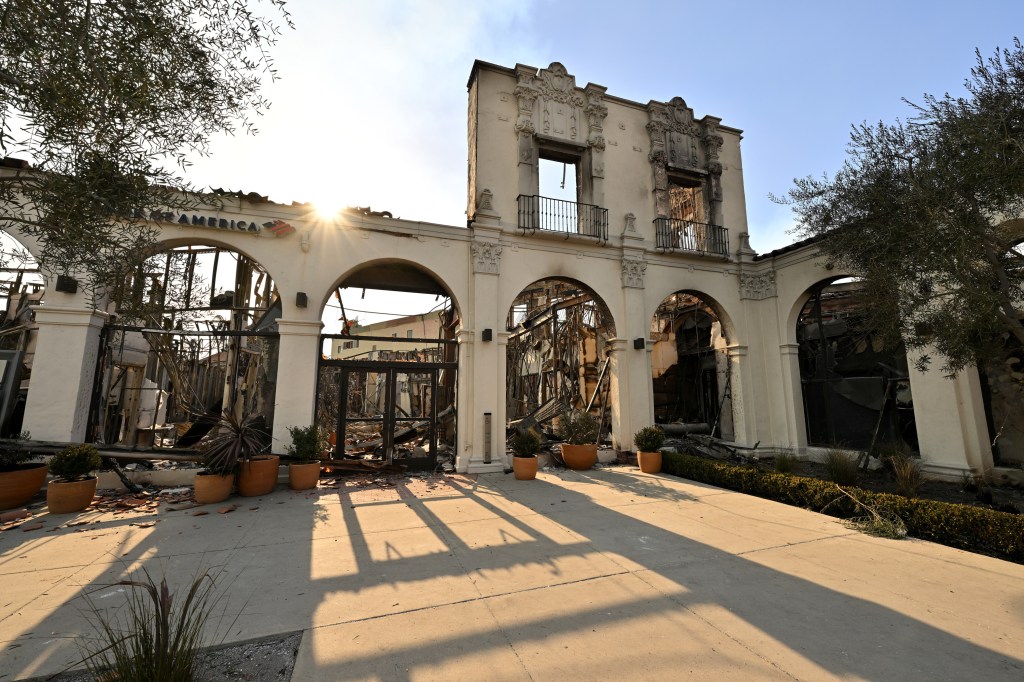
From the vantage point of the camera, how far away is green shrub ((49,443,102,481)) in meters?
5.67

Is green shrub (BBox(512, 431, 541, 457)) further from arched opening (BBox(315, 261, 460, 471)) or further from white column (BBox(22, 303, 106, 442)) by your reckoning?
white column (BBox(22, 303, 106, 442))

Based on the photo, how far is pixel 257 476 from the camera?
22.1 feet

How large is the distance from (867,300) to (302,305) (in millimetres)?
9417

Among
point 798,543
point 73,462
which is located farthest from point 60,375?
point 798,543

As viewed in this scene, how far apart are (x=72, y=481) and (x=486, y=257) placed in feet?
25.1

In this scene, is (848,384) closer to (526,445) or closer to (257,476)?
(526,445)

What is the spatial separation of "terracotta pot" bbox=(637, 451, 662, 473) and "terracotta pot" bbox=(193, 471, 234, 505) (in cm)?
756

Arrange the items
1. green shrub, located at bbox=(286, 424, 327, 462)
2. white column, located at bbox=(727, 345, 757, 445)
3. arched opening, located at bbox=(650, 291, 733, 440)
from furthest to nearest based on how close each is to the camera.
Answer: arched opening, located at bbox=(650, 291, 733, 440) → white column, located at bbox=(727, 345, 757, 445) → green shrub, located at bbox=(286, 424, 327, 462)

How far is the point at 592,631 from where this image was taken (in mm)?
2750

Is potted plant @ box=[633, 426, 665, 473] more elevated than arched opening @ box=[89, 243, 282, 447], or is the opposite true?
arched opening @ box=[89, 243, 282, 447]

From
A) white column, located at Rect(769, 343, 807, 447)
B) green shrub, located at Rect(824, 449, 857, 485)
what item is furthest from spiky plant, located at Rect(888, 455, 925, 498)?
white column, located at Rect(769, 343, 807, 447)

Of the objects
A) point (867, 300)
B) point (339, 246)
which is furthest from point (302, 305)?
point (867, 300)

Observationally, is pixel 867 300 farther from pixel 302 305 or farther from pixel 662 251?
pixel 302 305

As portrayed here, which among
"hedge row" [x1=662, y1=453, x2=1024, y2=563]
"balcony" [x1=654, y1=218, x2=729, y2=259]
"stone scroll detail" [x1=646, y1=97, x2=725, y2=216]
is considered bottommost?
"hedge row" [x1=662, y1=453, x2=1024, y2=563]
